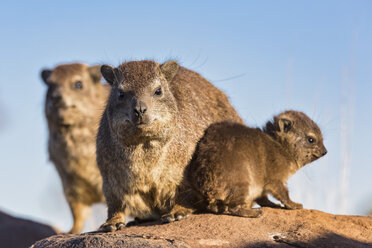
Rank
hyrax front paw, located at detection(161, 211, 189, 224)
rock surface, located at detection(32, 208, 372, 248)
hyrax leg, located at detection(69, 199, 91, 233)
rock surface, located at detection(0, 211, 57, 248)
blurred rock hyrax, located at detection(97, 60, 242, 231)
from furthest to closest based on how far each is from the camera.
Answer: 1. hyrax leg, located at detection(69, 199, 91, 233)
2. rock surface, located at detection(0, 211, 57, 248)
3. hyrax front paw, located at detection(161, 211, 189, 224)
4. blurred rock hyrax, located at detection(97, 60, 242, 231)
5. rock surface, located at detection(32, 208, 372, 248)

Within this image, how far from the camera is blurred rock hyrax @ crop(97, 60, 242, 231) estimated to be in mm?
5973

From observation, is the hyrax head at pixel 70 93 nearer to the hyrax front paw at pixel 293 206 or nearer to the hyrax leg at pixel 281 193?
the hyrax leg at pixel 281 193

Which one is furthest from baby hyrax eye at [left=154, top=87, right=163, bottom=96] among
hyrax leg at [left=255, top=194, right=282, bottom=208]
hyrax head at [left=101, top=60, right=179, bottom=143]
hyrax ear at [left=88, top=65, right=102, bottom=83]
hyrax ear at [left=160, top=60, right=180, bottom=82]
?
hyrax ear at [left=88, top=65, right=102, bottom=83]

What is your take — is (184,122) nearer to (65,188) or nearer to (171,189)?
(171,189)

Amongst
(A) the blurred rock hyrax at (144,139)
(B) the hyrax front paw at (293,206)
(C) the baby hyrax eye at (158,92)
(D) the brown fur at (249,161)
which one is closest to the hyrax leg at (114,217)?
(A) the blurred rock hyrax at (144,139)

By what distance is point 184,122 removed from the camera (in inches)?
264

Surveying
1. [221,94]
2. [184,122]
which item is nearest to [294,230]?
[184,122]

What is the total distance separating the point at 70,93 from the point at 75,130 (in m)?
0.74

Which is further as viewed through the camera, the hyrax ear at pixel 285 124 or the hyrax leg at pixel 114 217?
the hyrax ear at pixel 285 124

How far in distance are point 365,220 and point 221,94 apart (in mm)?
2608

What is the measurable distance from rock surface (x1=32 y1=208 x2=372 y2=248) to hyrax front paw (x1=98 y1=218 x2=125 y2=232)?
→ 0.16 metres

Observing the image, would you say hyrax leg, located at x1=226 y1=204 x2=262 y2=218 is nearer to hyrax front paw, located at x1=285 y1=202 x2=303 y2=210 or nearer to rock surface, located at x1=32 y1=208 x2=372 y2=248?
rock surface, located at x1=32 y1=208 x2=372 y2=248

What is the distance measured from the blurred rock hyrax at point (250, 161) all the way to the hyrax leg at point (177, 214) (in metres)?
0.23

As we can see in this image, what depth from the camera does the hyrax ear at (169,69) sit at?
662 cm
